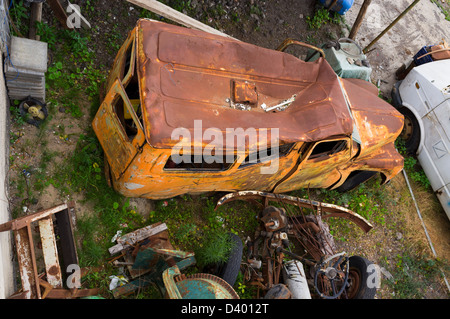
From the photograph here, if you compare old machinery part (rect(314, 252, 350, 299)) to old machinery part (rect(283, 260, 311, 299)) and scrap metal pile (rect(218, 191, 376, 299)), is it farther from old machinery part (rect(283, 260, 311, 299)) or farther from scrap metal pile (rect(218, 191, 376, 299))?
old machinery part (rect(283, 260, 311, 299))

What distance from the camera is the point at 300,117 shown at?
450 cm

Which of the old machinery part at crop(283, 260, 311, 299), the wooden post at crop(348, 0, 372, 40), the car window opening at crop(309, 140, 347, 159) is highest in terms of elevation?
the wooden post at crop(348, 0, 372, 40)

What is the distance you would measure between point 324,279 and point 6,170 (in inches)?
168

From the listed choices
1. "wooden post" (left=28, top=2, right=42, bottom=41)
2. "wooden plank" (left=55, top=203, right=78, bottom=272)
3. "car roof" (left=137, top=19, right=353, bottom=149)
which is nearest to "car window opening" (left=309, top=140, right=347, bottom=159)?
"car roof" (left=137, top=19, right=353, bottom=149)

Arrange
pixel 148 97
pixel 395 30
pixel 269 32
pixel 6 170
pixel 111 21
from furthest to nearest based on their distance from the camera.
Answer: pixel 395 30
pixel 269 32
pixel 111 21
pixel 6 170
pixel 148 97

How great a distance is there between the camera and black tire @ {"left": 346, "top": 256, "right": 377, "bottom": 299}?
4.94m

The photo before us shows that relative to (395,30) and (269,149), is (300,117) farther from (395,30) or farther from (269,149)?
(395,30)

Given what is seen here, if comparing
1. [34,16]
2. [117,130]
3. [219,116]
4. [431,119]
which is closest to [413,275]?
[431,119]

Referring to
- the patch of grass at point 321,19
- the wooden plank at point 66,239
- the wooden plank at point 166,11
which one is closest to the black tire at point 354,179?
the wooden plank at point 166,11

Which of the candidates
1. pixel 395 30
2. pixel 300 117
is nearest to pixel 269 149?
pixel 300 117

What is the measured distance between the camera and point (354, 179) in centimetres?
619

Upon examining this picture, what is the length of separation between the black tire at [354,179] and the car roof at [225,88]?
1690 millimetres

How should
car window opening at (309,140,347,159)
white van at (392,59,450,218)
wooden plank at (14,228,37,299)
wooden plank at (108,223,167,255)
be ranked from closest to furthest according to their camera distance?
wooden plank at (14,228,37,299) → wooden plank at (108,223,167,255) → car window opening at (309,140,347,159) → white van at (392,59,450,218)

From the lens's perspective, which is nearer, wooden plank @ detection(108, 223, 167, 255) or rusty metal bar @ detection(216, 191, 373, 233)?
wooden plank @ detection(108, 223, 167, 255)
